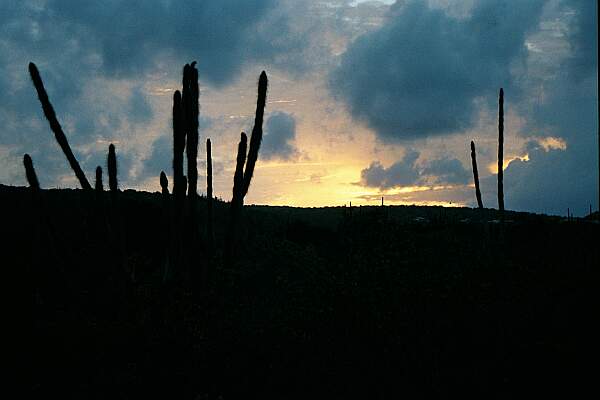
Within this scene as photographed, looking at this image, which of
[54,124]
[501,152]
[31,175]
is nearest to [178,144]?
[54,124]

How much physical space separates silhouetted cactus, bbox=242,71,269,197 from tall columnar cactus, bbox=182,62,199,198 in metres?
0.98

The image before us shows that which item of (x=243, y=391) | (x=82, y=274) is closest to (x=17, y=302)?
(x=82, y=274)

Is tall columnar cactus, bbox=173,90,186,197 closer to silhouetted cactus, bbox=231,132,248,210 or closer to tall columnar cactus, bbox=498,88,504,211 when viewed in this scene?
silhouetted cactus, bbox=231,132,248,210

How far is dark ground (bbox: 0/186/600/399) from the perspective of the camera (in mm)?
8914

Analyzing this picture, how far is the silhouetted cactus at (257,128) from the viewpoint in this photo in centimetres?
1141

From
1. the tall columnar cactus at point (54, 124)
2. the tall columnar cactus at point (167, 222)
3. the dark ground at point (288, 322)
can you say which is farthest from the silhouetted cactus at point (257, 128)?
the tall columnar cactus at point (54, 124)

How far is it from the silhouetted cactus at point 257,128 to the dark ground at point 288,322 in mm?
1780

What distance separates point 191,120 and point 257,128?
50.0 inches

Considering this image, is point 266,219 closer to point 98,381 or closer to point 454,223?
point 454,223

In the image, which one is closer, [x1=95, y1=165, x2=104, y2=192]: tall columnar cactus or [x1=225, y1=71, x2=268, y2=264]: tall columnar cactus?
[x1=95, y1=165, x2=104, y2=192]: tall columnar cactus

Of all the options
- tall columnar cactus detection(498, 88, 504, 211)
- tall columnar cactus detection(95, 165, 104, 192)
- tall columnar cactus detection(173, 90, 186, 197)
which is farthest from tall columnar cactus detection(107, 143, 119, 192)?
tall columnar cactus detection(498, 88, 504, 211)

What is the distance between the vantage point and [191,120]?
35.7 feet

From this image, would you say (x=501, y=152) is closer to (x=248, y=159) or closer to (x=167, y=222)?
(x=248, y=159)

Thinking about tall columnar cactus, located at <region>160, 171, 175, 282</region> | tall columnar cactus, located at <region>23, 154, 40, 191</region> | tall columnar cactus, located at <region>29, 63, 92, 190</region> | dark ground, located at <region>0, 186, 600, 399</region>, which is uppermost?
tall columnar cactus, located at <region>29, 63, 92, 190</region>
